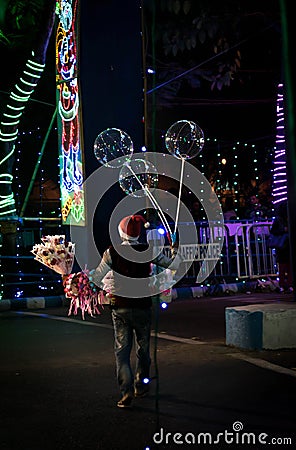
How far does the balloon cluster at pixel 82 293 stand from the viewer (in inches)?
427

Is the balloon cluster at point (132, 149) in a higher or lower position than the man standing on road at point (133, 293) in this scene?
higher

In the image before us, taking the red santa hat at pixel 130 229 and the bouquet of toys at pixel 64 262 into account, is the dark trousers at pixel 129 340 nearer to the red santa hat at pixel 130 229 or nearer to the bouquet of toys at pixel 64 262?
the red santa hat at pixel 130 229

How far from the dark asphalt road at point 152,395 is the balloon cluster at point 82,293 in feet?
2.55

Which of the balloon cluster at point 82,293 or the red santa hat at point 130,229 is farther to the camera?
the balloon cluster at point 82,293

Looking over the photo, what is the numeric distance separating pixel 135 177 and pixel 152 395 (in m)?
4.95

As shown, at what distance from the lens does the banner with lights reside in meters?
13.8

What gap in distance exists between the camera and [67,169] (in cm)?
1472

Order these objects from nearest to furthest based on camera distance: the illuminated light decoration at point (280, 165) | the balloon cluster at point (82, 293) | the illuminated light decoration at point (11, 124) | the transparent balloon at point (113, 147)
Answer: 1. the balloon cluster at point (82, 293)
2. the transparent balloon at point (113, 147)
3. the illuminated light decoration at point (280, 165)
4. the illuminated light decoration at point (11, 124)

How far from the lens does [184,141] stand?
10.7 meters

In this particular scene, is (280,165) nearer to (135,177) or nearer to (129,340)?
(135,177)

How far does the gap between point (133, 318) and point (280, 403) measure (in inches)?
64.3

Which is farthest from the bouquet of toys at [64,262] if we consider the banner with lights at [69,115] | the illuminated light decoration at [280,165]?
the illuminated light decoration at [280,165]

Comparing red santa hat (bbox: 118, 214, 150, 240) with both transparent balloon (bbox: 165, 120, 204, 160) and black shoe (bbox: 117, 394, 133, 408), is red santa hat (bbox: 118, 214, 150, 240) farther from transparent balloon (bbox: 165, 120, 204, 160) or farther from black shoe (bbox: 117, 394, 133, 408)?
transparent balloon (bbox: 165, 120, 204, 160)

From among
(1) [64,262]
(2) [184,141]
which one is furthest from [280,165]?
(1) [64,262]
